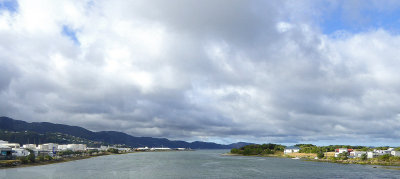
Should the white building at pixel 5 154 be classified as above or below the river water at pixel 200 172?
above

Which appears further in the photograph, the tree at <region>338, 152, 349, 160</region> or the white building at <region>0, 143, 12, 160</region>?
the tree at <region>338, 152, 349, 160</region>

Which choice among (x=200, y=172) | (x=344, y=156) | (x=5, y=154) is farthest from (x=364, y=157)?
(x=5, y=154)

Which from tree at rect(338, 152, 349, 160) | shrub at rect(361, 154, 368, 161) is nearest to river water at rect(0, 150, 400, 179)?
shrub at rect(361, 154, 368, 161)

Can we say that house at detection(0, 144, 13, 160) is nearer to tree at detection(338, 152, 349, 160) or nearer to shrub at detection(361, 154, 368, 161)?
tree at detection(338, 152, 349, 160)

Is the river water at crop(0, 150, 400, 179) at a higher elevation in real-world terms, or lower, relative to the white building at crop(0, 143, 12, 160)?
lower

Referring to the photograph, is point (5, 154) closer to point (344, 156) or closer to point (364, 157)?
point (344, 156)

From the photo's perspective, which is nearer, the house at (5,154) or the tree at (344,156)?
the house at (5,154)

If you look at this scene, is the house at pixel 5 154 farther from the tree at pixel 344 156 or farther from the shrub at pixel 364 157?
the shrub at pixel 364 157

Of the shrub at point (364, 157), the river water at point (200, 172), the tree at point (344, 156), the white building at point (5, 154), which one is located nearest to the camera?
the river water at point (200, 172)

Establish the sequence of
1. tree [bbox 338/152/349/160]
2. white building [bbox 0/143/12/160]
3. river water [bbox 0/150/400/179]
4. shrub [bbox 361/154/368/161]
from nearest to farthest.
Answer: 1. river water [bbox 0/150/400/179]
2. white building [bbox 0/143/12/160]
3. shrub [bbox 361/154/368/161]
4. tree [bbox 338/152/349/160]

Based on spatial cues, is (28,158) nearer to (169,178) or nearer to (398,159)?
(169,178)

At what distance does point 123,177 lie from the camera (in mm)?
80500

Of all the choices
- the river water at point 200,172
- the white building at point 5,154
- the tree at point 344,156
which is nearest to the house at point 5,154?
the white building at point 5,154

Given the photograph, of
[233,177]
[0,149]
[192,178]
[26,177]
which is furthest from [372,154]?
[0,149]
